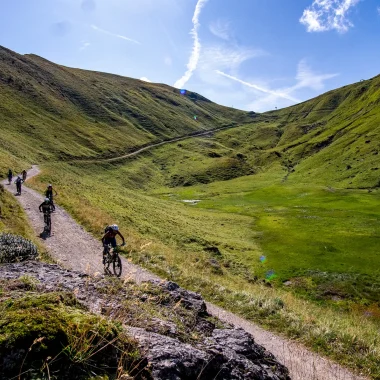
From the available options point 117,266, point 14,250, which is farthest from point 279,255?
point 14,250

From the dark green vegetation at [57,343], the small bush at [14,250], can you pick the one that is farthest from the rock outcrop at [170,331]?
the small bush at [14,250]

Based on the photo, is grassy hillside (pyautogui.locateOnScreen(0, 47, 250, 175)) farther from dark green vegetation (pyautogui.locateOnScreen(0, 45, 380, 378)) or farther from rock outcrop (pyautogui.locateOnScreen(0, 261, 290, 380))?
rock outcrop (pyautogui.locateOnScreen(0, 261, 290, 380))

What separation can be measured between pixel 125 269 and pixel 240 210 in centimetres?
7346

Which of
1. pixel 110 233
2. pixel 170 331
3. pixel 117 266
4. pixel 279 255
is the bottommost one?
pixel 279 255

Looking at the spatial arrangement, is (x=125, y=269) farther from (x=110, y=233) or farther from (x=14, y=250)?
(x=14, y=250)

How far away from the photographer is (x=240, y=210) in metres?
93.9

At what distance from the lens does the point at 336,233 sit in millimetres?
62344

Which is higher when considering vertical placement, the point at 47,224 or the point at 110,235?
the point at 110,235

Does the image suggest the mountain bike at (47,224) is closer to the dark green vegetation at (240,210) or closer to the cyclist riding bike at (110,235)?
the dark green vegetation at (240,210)

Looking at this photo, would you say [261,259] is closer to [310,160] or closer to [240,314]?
[240,314]

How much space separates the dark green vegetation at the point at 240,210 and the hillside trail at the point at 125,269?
893 mm

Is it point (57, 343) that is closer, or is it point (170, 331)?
point (57, 343)

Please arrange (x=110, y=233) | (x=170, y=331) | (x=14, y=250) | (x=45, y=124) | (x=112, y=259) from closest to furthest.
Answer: (x=170, y=331) < (x=14, y=250) < (x=110, y=233) < (x=112, y=259) < (x=45, y=124)

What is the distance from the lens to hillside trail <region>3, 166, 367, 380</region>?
38.7ft
